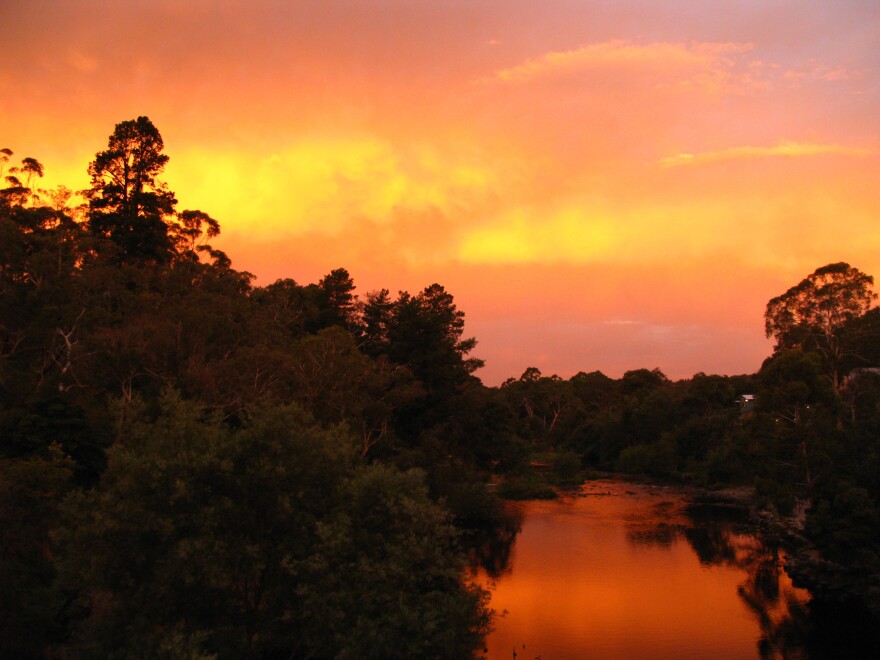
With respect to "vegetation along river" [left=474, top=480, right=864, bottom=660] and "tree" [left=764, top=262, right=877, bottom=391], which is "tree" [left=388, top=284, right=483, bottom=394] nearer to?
"vegetation along river" [left=474, top=480, right=864, bottom=660]

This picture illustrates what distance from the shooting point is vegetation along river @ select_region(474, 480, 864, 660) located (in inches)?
1078

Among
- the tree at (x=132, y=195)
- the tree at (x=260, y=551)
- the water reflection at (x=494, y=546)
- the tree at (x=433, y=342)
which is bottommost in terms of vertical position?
the water reflection at (x=494, y=546)

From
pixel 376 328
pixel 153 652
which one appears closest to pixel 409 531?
pixel 153 652

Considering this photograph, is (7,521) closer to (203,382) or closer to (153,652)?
(153,652)

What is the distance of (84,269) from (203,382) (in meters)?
11.6

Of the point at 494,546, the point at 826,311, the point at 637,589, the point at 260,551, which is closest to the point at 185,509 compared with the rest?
the point at 260,551

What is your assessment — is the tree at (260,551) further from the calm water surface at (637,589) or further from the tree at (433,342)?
the tree at (433,342)

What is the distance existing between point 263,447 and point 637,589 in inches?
1009

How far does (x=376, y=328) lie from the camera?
2562 inches

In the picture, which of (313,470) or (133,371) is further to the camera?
(133,371)

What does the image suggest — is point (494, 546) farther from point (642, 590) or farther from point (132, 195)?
point (132, 195)

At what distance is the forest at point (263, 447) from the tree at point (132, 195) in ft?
0.51

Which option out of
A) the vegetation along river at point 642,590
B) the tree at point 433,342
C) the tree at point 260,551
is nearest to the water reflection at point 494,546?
→ the vegetation along river at point 642,590

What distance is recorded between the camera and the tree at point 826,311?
148ft
